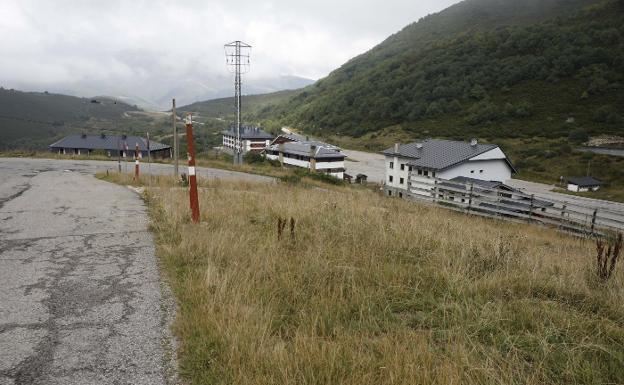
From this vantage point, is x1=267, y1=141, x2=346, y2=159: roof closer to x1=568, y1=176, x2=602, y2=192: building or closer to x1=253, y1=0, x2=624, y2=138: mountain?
x1=568, y1=176, x2=602, y2=192: building

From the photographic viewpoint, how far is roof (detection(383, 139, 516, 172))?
43.5m

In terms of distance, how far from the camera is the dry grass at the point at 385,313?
239 centimetres

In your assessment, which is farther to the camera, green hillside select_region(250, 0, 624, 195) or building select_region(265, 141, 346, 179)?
green hillside select_region(250, 0, 624, 195)

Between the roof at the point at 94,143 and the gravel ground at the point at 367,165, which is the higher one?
the roof at the point at 94,143

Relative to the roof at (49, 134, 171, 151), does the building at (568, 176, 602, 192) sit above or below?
below

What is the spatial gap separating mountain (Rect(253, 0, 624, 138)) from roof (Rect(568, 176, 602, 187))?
87.0 feet

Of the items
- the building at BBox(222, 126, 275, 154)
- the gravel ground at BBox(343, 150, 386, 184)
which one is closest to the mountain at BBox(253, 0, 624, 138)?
the gravel ground at BBox(343, 150, 386, 184)

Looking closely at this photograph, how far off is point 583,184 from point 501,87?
59683mm

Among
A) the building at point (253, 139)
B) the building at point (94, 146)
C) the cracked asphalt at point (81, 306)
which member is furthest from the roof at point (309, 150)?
the cracked asphalt at point (81, 306)

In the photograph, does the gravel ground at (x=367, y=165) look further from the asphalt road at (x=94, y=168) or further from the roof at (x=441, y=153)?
the asphalt road at (x=94, y=168)

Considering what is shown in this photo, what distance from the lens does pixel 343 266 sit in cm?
421

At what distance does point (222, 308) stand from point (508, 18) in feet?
765

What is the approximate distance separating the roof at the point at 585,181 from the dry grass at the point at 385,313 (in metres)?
64.3

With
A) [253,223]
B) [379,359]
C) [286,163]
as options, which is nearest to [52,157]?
→ [253,223]
